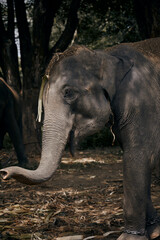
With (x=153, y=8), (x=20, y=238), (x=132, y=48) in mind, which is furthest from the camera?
(x=153, y=8)

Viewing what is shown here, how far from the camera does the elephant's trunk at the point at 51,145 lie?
2.67 metres

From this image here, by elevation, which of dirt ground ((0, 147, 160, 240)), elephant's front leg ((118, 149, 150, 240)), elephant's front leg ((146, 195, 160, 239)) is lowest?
dirt ground ((0, 147, 160, 240))

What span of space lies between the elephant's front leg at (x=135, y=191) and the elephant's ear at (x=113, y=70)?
1.88 ft

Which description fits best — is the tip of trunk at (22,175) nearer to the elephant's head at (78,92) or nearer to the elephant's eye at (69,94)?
the elephant's head at (78,92)

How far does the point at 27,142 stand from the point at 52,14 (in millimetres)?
3526

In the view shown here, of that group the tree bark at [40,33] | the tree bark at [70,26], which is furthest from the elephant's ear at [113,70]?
the tree bark at [40,33]

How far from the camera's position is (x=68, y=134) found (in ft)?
10.2

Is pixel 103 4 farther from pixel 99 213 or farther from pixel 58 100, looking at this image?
pixel 58 100

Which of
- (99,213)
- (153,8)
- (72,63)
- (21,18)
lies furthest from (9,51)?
(72,63)

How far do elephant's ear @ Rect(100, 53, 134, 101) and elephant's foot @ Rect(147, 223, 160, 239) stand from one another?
137 cm

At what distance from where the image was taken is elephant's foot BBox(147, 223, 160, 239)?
3.63 metres

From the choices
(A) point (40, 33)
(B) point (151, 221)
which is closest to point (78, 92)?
(B) point (151, 221)

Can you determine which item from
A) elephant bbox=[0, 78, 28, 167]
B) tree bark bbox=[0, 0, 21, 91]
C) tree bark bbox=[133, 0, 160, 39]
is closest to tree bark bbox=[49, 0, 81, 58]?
tree bark bbox=[0, 0, 21, 91]

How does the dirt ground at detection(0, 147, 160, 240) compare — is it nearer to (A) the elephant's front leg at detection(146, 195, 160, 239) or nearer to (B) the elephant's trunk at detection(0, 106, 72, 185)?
(A) the elephant's front leg at detection(146, 195, 160, 239)
